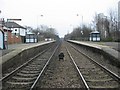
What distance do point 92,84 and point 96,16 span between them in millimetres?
102384

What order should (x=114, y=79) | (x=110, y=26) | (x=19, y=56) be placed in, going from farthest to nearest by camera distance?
1. (x=110, y=26)
2. (x=19, y=56)
3. (x=114, y=79)

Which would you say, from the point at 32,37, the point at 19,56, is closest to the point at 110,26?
the point at 32,37

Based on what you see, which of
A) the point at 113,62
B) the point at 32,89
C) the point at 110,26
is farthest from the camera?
the point at 110,26

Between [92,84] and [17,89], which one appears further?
[92,84]

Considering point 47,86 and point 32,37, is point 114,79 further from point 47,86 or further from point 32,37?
point 32,37

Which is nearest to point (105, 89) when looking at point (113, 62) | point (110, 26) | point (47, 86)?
point (47, 86)

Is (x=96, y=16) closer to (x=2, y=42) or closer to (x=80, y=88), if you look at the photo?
(x=2, y=42)

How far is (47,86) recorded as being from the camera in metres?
10.5

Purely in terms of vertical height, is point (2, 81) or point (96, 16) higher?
point (96, 16)

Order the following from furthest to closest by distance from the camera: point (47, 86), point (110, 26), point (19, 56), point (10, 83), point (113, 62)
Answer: point (110, 26)
point (19, 56)
point (113, 62)
point (10, 83)
point (47, 86)

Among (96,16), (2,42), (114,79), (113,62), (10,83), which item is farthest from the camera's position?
(96,16)

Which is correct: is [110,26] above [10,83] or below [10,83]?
above

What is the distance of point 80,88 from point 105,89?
95 centimetres

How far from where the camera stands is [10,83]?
11.5 m
